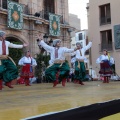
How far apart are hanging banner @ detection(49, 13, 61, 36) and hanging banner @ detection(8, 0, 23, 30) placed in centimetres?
259

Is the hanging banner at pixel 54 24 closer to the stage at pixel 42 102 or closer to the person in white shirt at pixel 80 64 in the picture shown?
the person in white shirt at pixel 80 64

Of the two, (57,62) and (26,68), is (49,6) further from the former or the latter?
(57,62)

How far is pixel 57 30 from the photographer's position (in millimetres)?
17984

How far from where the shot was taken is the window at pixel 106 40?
22.9 metres

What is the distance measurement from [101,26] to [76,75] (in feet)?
50.0

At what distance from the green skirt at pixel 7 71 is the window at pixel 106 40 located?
1661 centimetres

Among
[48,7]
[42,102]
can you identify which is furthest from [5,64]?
[48,7]

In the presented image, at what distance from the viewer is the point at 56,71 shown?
7.67 meters

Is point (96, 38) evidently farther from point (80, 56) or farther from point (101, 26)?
point (80, 56)

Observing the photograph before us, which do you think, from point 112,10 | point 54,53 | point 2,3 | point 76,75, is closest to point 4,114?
point 54,53

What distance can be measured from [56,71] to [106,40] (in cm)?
1629

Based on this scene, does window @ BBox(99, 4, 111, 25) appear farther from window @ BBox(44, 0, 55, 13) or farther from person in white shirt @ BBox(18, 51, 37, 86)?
person in white shirt @ BBox(18, 51, 37, 86)

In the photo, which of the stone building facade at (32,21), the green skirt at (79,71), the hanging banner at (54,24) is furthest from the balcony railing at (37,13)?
the green skirt at (79,71)

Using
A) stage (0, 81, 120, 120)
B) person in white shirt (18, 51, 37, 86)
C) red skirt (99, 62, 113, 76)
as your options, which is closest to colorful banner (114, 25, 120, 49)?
red skirt (99, 62, 113, 76)
